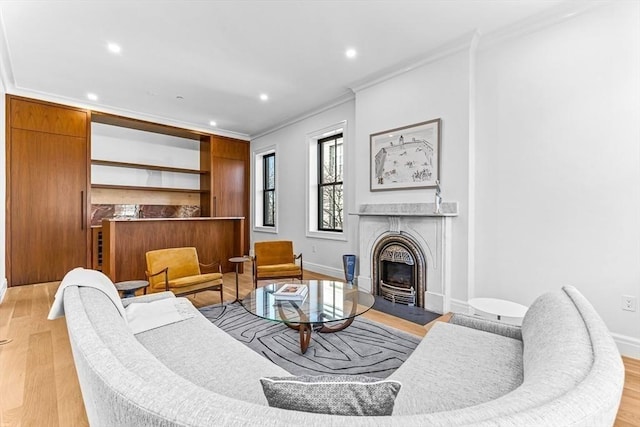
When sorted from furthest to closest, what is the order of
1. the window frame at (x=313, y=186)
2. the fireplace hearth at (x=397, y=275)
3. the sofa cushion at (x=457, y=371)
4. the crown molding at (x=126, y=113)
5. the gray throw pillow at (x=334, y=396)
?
1. the window frame at (x=313, y=186)
2. the crown molding at (x=126, y=113)
3. the fireplace hearth at (x=397, y=275)
4. the sofa cushion at (x=457, y=371)
5. the gray throw pillow at (x=334, y=396)

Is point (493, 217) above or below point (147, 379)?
above

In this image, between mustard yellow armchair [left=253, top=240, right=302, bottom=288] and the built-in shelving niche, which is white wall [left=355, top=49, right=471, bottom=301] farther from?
the built-in shelving niche

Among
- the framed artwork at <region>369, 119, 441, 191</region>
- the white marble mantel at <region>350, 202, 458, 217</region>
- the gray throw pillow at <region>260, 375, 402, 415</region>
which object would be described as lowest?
the gray throw pillow at <region>260, 375, 402, 415</region>

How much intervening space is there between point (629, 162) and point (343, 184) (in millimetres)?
3261

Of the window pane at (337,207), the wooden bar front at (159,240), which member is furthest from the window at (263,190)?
the window pane at (337,207)

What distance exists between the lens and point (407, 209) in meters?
3.75

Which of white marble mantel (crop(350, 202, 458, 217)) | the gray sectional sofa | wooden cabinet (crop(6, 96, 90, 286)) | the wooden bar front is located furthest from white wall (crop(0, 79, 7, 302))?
white marble mantel (crop(350, 202, 458, 217))

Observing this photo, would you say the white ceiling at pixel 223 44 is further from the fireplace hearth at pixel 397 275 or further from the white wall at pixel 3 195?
the fireplace hearth at pixel 397 275

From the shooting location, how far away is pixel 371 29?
304 cm

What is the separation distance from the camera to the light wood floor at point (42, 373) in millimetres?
1737

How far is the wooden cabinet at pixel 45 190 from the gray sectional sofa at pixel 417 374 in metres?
3.83

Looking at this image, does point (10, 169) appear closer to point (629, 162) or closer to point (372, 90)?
point (372, 90)

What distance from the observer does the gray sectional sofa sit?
0.65m

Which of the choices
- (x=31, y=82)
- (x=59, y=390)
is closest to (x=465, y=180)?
(x=59, y=390)
